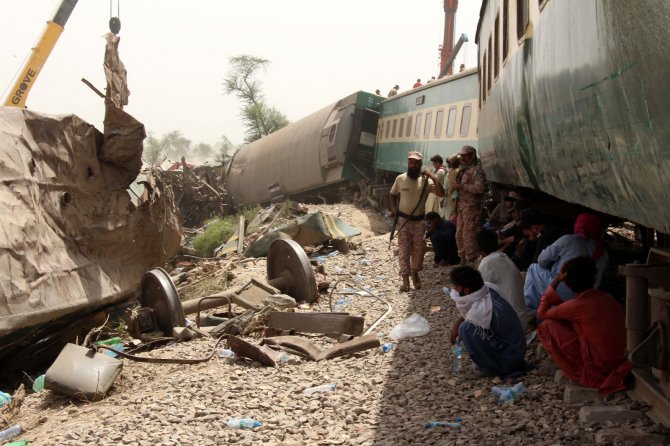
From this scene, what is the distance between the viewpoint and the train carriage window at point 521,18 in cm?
411

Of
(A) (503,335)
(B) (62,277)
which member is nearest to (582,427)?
(A) (503,335)

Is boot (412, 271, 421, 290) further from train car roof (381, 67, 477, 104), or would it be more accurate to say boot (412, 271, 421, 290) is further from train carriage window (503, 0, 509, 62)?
train car roof (381, 67, 477, 104)

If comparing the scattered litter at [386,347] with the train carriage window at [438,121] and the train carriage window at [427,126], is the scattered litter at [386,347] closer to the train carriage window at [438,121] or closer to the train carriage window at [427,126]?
the train carriage window at [438,121]

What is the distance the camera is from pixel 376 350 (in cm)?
620

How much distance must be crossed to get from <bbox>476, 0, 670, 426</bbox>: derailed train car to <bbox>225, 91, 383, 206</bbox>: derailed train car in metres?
15.4

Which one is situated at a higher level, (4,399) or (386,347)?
(386,347)

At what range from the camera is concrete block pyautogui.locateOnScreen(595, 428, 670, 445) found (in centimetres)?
328

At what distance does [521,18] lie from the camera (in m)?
4.42

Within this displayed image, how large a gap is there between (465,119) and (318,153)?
956 cm

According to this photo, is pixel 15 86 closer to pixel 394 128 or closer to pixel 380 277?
pixel 394 128

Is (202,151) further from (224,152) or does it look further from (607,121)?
(607,121)

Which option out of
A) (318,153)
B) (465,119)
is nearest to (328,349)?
(465,119)

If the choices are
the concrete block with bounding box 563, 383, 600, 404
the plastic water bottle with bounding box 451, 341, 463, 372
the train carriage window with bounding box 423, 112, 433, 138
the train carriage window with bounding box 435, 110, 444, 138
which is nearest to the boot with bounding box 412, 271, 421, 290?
the plastic water bottle with bounding box 451, 341, 463, 372

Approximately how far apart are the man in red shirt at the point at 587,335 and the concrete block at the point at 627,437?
1.95ft
